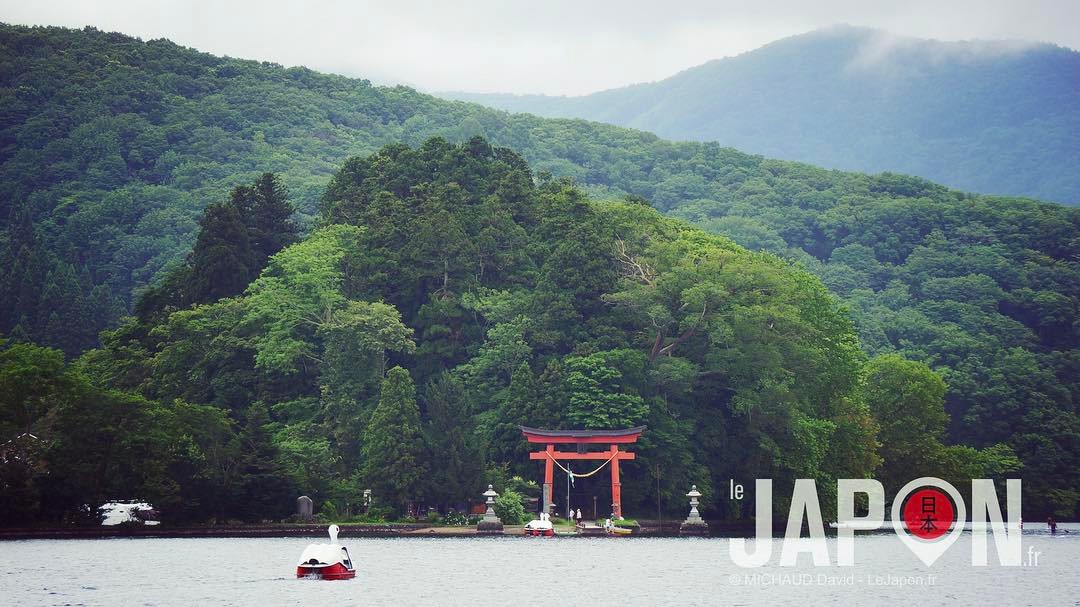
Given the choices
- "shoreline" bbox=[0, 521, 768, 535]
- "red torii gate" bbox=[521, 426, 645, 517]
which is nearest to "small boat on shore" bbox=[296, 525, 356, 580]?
"shoreline" bbox=[0, 521, 768, 535]

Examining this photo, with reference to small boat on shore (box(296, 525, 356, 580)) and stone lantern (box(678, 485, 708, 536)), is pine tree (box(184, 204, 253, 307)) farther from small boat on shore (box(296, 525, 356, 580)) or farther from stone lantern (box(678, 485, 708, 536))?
small boat on shore (box(296, 525, 356, 580))

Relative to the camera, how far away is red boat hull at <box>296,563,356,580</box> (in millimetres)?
42750

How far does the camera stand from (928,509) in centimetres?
8506

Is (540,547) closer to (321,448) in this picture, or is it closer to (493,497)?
(493,497)

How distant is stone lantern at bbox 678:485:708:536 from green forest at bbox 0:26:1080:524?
219 centimetres

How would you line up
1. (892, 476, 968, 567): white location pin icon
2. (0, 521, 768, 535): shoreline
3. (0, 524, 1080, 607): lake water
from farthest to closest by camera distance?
(0, 521, 768, 535): shoreline
(892, 476, 968, 567): white location pin icon
(0, 524, 1080, 607): lake water

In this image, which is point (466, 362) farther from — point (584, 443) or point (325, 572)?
point (325, 572)

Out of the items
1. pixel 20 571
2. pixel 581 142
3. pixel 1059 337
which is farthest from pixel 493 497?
pixel 581 142

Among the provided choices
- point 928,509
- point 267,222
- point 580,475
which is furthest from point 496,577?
point 928,509

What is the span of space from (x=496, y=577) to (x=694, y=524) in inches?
1007

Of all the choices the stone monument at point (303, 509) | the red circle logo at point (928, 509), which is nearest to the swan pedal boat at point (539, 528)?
the stone monument at point (303, 509)

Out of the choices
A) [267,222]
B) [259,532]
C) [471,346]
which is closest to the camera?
[259,532]

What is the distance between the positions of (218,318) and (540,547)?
27.8 metres

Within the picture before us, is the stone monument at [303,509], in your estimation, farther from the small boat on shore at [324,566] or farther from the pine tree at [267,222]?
the pine tree at [267,222]
